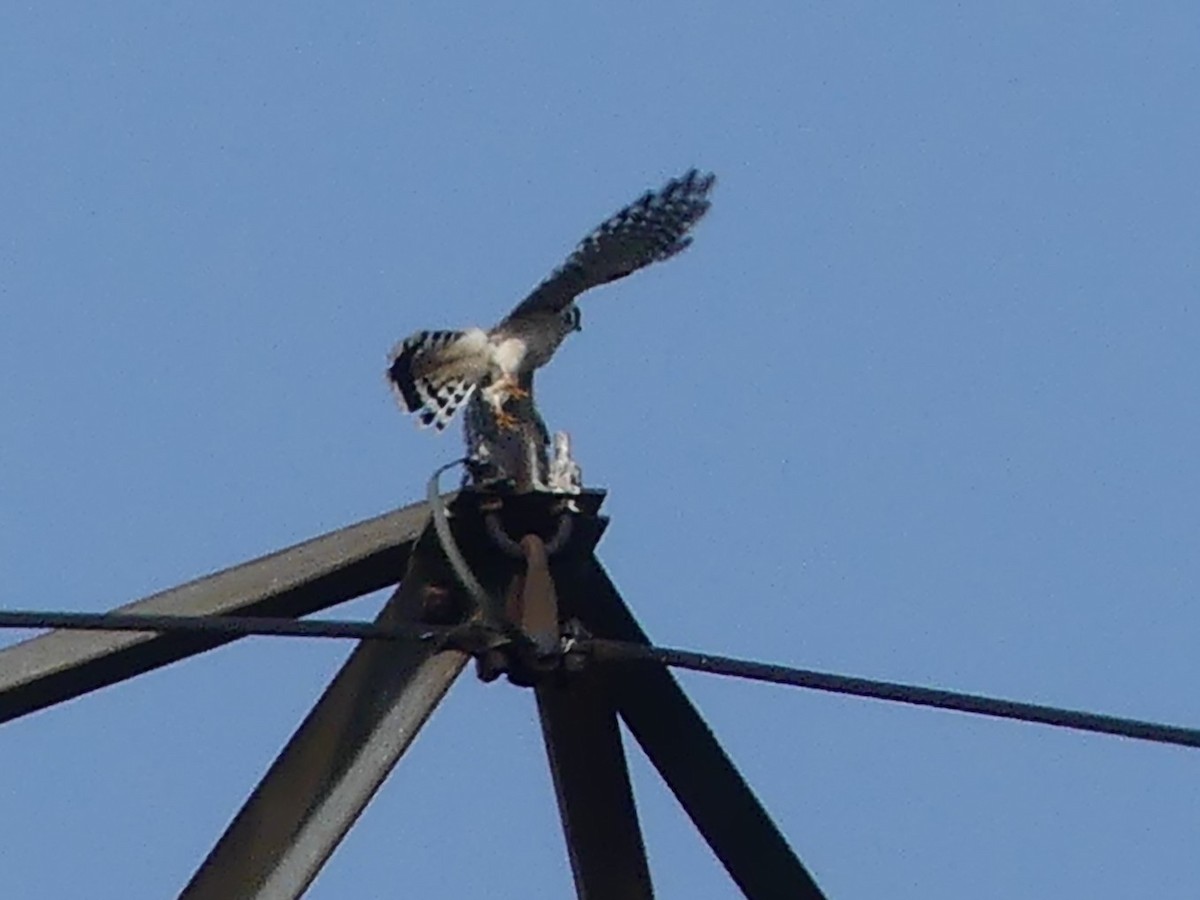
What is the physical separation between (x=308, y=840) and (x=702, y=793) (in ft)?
1.93

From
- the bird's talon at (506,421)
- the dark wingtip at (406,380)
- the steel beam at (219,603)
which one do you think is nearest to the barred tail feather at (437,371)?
the dark wingtip at (406,380)

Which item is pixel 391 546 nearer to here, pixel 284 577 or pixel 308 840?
pixel 284 577

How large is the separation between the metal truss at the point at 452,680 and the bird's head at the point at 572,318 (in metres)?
1.20

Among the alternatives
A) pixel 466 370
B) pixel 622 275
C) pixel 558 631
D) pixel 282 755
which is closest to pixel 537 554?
pixel 558 631

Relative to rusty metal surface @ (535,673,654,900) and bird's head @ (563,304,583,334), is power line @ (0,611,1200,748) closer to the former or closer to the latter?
rusty metal surface @ (535,673,654,900)

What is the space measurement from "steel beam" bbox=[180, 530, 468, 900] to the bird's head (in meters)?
1.31

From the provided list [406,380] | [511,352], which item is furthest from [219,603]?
[406,380]

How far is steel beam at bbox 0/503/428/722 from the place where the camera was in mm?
3730

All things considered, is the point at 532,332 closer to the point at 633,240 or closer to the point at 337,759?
the point at 633,240

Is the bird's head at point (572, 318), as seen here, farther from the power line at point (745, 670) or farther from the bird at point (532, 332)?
the power line at point (745, 670)

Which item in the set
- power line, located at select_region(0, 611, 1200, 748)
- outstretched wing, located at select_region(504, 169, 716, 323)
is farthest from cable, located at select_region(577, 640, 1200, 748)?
outstretched wing, located at select_region(504, 169, 716, 323)

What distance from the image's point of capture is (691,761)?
3.97 m

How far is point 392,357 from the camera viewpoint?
546 cm

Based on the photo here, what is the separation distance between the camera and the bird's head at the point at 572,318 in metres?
5.11
